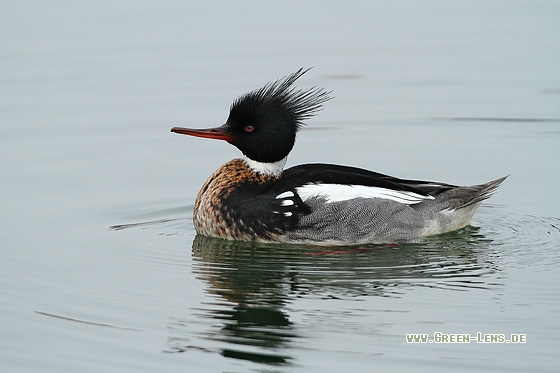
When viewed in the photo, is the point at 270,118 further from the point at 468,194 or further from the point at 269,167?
the point at 468,194

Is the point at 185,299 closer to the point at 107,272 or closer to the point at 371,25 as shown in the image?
the point at 107,272

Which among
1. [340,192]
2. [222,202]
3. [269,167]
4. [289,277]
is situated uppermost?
[269,167]

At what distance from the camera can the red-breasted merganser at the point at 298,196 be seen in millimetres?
10789

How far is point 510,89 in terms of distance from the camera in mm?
15586

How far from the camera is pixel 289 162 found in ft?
43.8

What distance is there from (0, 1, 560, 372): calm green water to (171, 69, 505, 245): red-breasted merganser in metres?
0.21

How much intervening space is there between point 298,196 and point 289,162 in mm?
2560

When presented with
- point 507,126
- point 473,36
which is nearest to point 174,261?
point 507,126

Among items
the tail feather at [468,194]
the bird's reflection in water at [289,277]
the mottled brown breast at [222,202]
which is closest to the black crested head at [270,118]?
the mottled brown breast at [222,202]

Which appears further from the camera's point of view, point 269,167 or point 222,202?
point 269,167

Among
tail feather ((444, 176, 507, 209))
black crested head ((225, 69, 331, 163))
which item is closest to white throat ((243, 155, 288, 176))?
black crested head ((225, 69, 331, 163))

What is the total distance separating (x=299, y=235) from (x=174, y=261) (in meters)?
1.25

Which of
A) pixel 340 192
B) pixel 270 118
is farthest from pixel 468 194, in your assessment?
pixel 270 118

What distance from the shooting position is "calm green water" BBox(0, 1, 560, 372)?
27.1 feet
